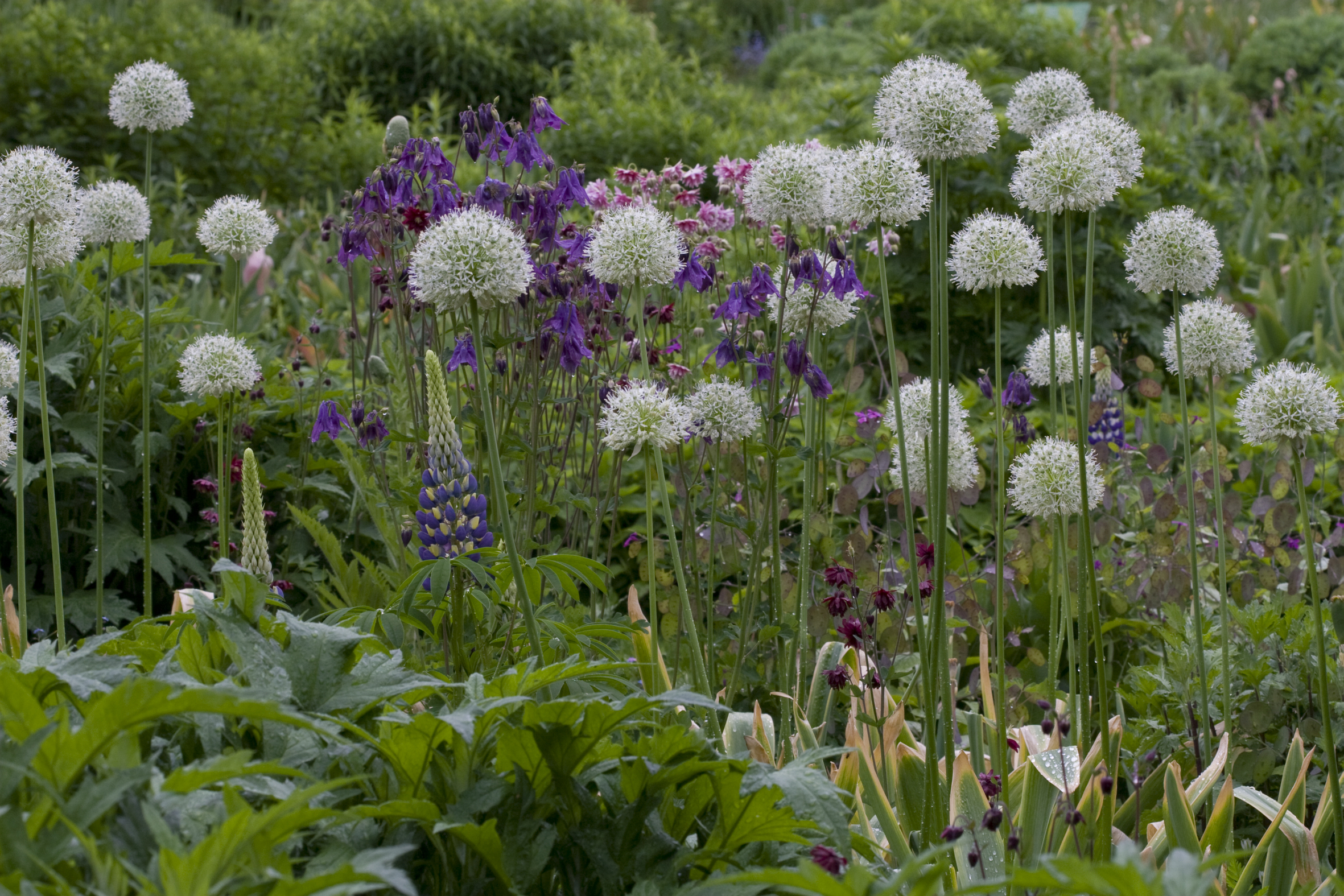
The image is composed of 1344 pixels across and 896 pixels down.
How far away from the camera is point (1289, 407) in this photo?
6.14ft

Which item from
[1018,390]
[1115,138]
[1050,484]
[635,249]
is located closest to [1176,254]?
[1115,138]

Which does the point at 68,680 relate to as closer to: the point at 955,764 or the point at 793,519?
the point at 955,764

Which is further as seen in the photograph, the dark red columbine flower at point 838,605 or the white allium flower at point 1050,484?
the dark red columbine flower at point 838,605

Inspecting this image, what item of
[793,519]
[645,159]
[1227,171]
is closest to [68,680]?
[793,519]

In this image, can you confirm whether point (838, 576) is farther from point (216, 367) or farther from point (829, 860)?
point (216, 367)

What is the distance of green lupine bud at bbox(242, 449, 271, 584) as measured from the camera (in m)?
2.04

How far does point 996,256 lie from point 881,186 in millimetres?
229

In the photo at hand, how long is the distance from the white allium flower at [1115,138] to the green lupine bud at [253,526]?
1.41 meters

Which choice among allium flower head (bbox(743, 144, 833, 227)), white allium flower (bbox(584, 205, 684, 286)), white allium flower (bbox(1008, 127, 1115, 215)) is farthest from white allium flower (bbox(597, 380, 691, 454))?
white allium flower (bbox(1008, 127, 1115, 215))

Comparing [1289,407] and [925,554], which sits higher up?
[1289,407]

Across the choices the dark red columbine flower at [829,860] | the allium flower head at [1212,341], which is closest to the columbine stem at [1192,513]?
the allium flower head at [1212,341]

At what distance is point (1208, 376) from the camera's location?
224 centimetres

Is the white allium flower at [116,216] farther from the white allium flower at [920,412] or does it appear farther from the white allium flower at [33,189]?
the white allium flower at [920,412]

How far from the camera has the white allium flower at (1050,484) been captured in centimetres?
193
